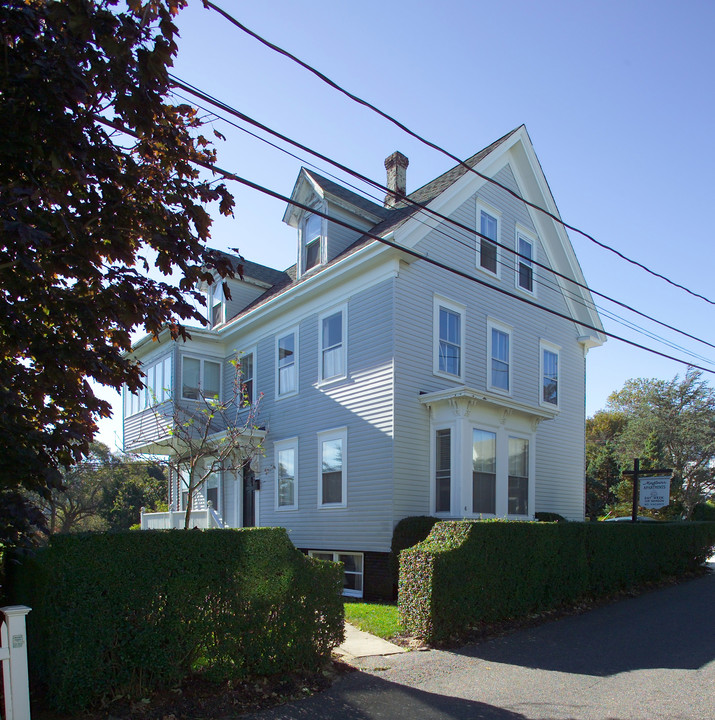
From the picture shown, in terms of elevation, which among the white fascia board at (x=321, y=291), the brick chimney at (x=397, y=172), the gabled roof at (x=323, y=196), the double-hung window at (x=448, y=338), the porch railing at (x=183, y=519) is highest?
the brick chimney at (x=397, y=172)

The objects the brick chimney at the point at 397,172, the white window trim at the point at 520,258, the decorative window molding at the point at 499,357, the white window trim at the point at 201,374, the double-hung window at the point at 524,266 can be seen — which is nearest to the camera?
the decorative window molding at the point at 499,357

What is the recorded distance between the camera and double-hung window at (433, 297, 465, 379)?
1586 centimetres

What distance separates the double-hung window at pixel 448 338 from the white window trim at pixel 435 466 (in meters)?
1.41

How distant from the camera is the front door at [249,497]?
1914 cm

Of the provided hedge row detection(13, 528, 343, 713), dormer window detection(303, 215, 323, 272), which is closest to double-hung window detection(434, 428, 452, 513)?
dormer window detection(303, 215, 323, 272)

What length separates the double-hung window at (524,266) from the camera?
18734mm

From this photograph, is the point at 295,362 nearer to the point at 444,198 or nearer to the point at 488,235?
the point at 444,198

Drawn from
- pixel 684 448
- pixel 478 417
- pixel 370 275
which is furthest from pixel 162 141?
pixel 684 448

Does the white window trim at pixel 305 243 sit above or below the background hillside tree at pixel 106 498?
above

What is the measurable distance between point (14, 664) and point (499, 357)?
1408cm

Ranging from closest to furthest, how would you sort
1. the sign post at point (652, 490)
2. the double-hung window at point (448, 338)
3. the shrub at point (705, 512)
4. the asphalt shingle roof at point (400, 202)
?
the double-hung window at point (448, 338) → the asphalt shingle roof at point (400, 202) → the sign post at point (652, 490) → the shrub at point (705, 512)

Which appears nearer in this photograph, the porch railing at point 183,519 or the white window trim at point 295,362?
the porch railing at point 183,519

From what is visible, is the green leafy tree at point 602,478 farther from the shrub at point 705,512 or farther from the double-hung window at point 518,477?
the double-hung window at point 518,477

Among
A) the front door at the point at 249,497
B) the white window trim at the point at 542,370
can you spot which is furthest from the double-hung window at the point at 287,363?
the white window trim at the point at 542,370
